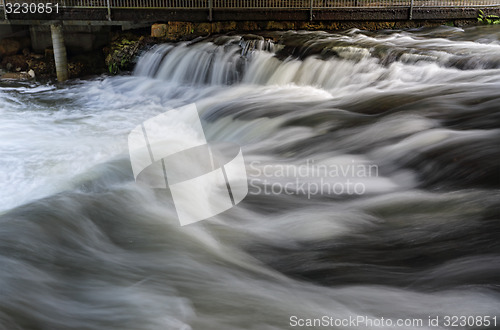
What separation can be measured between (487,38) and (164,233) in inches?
356

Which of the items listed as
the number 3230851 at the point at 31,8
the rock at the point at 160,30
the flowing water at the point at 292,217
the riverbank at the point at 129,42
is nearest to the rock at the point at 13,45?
the riverbank at the point at 129,42

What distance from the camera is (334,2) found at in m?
13.7

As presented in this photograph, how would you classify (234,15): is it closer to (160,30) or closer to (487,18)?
(160,30)

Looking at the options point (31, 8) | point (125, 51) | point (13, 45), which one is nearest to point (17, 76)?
point (13, 45)

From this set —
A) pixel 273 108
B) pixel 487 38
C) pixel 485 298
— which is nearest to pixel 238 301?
pixel 485 298

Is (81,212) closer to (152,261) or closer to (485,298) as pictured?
(152,261)

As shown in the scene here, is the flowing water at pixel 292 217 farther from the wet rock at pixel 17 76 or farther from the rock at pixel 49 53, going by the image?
the rock at pixel 49 53

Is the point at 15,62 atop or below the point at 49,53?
below

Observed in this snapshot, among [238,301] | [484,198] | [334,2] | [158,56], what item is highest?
[334,2]

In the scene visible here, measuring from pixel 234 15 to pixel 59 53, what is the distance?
466cm

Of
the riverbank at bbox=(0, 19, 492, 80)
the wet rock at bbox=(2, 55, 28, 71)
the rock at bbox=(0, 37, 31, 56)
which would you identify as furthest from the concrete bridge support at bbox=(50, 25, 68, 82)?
the rock at bbox=(0, 37, 31, 56)

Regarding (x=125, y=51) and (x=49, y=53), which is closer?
(x=125, y=51)

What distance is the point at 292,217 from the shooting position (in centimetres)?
401

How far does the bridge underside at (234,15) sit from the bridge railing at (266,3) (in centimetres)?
13
